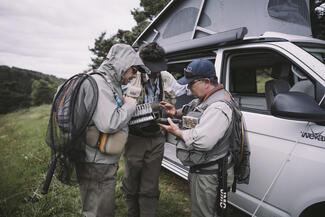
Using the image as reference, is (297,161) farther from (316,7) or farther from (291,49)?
(316,7)

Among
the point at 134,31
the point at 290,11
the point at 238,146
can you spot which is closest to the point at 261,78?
the point at 290,11

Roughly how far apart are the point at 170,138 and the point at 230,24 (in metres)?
1.76

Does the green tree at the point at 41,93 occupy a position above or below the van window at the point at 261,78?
below

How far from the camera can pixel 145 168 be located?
2.77 m

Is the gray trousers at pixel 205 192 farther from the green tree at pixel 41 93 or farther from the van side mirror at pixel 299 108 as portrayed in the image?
the green tree at pixel 41 93

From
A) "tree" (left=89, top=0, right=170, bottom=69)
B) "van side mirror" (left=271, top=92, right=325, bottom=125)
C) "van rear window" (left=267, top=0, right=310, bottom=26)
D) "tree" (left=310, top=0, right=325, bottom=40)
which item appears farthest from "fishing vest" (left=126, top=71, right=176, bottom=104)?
"tree" (left=89, top=0, right=170, bottom=69)

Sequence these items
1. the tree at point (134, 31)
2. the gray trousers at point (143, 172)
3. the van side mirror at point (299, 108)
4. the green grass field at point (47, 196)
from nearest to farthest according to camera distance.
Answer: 1. the van side mirror at point (299, 108)
2. the gray trousers at point (143, 172)
3. the green grass field at point (47, 196)
4. the tree at point (134, 31)

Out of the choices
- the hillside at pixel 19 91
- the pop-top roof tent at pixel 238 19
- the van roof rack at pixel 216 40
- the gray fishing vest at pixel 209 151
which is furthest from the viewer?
the hillside at pixel 19 91

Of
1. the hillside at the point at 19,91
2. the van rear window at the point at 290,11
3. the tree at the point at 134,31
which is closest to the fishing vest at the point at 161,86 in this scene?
the van rear window at the point at 290,11

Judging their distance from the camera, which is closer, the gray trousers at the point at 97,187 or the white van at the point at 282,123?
the white van at the point at 282,123

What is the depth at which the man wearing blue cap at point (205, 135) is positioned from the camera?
1.81 meters

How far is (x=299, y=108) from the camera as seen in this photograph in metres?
1.72

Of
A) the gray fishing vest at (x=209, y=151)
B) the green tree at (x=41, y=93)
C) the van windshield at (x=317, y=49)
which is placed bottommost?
the green tree at (x=41, y=93)

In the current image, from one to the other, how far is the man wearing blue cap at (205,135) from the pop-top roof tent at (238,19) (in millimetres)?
846
